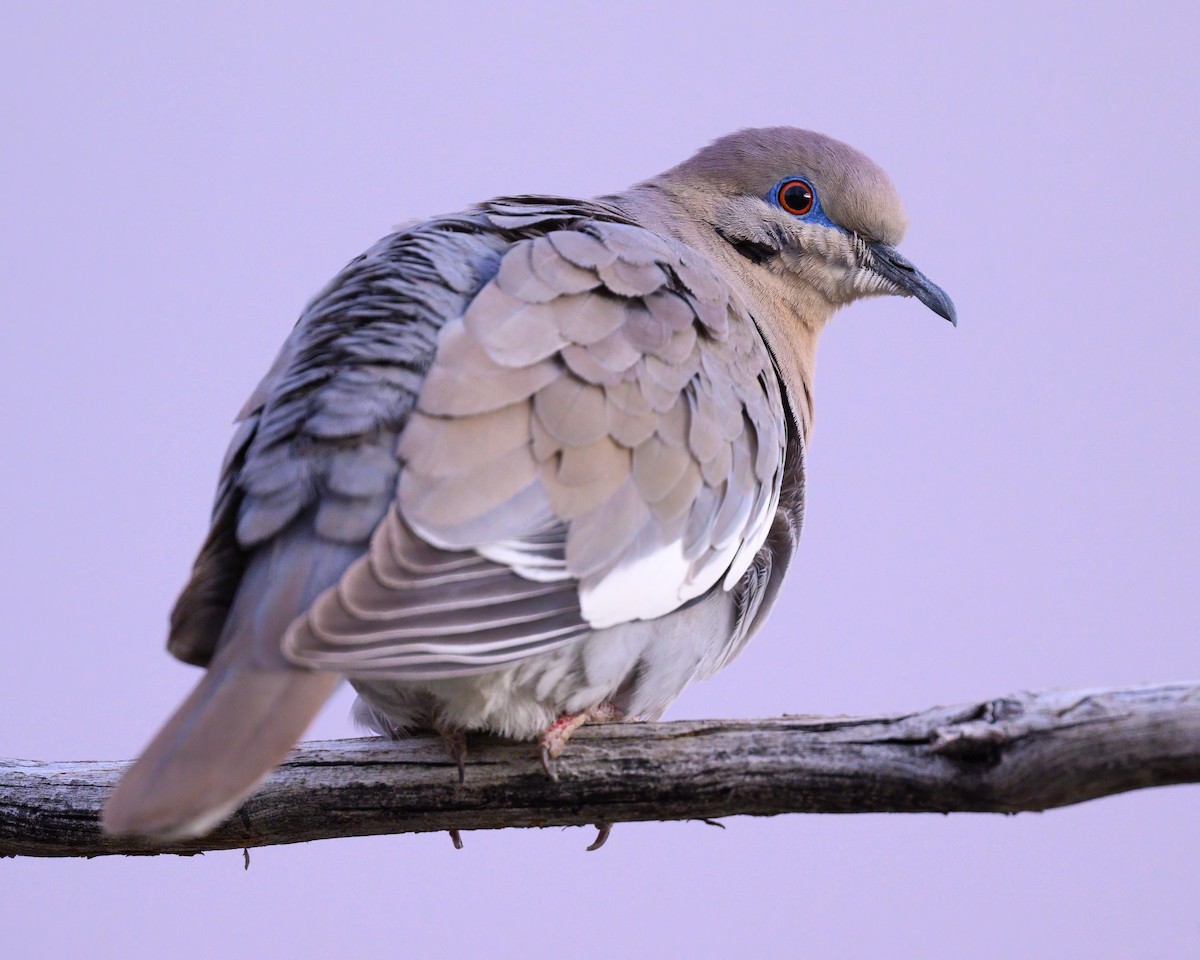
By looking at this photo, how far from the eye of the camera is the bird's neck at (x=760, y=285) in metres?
2.92

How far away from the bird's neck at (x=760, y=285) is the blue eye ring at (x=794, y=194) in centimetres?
16

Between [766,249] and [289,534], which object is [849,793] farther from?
[766,249]

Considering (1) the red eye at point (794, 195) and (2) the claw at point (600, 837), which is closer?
(2) the claw at point (600, 837)

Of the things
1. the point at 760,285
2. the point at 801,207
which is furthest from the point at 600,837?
the point at 801,207

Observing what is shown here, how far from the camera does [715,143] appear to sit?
3.23 meters

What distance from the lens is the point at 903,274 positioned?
3195 mm

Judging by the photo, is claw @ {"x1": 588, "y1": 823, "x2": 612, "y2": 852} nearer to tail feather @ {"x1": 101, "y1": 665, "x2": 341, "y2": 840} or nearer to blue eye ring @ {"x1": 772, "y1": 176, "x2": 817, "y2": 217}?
tail feather @ {"x1": 101, "y1": 665, "x2": 341, "y2": 840}

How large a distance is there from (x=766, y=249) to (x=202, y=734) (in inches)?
74.6

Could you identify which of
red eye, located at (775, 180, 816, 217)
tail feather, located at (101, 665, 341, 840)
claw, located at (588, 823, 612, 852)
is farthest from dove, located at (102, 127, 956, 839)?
red eye, located at (775, 180, 816, 217)

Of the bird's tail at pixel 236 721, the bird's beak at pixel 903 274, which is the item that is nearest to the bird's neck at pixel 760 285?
the bird's beak at pixel 903 274

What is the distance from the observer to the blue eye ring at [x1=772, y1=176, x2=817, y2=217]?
3113mm

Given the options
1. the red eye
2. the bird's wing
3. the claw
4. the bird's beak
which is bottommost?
the claw

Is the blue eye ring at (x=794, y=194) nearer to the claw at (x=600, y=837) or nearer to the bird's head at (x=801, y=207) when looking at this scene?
the bird's head at (x=801, y=207)

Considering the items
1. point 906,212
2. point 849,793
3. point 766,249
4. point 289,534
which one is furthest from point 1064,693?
point 906,212
